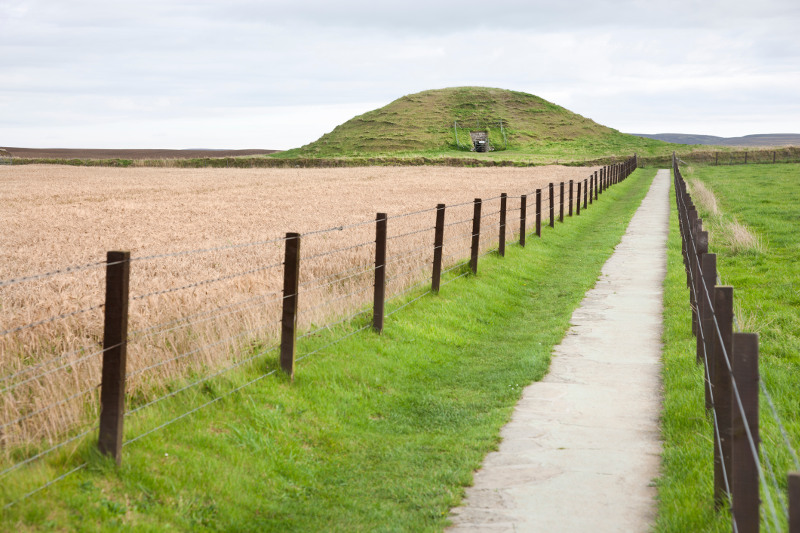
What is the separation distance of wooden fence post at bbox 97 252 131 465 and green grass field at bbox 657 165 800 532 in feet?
11.6

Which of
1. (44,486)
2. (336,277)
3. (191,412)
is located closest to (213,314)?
(191,412)

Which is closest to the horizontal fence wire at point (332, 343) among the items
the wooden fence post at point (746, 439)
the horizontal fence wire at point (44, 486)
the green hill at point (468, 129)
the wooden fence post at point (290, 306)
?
the wooden fence post at point (290, 306)

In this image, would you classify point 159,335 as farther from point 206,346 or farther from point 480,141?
point 480,141

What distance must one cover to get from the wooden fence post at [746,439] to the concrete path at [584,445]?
1.27m

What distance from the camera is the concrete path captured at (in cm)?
515

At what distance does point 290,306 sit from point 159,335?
1578 millimetres

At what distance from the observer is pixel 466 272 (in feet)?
45.9

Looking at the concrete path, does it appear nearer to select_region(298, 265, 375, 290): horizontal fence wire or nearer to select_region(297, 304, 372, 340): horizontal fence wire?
select_region(297, 304, 372, 340): horizontal fence wire

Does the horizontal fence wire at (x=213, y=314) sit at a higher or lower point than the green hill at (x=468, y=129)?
lower

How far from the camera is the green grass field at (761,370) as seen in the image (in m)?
4.99

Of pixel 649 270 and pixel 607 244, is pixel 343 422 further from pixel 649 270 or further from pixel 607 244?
pixel 607 244

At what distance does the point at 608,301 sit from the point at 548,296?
3.66ft

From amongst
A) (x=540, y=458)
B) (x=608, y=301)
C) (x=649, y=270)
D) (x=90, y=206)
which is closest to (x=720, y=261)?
(x=649, y=270)

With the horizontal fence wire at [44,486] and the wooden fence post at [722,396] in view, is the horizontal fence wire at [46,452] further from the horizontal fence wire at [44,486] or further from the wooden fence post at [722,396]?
the wooden fence post at [722,396]
